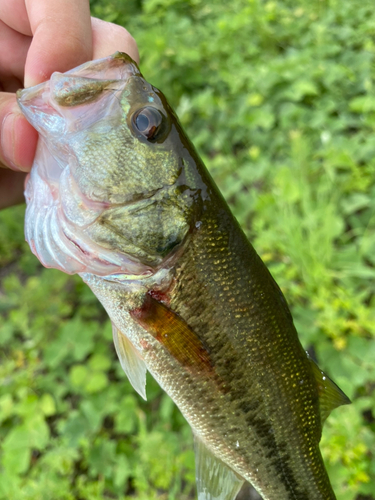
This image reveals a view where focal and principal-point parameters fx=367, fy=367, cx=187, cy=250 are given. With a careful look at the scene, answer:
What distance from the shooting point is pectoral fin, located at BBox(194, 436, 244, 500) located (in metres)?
1.37

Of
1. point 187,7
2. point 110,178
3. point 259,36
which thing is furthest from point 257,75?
point 110,178

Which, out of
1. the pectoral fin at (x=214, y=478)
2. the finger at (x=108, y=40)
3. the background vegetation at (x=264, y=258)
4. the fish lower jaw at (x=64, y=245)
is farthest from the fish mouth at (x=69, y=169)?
the background vegetation at (x=264, y=258)

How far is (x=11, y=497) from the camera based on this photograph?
2.02 m

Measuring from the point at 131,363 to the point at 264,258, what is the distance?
1562 mm

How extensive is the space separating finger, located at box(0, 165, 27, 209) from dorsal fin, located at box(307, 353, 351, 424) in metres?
1.61

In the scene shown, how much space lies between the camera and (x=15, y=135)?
1.22 meters

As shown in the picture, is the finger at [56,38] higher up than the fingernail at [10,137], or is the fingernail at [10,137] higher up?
the finger at [56,38]

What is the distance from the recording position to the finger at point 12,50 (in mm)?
1629

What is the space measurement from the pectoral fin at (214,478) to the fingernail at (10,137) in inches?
47.8

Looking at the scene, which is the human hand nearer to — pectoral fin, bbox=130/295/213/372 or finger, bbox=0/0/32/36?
finger, bbox=0/0/32/36

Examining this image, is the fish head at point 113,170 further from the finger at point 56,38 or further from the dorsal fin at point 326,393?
the dorsal fin at point 326,393

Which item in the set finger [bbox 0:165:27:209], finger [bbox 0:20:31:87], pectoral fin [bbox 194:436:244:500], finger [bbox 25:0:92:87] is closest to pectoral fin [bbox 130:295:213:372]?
pectoral fin [bbox 194:436:244:500]

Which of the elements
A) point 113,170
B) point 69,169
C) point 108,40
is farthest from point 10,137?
point 108,40

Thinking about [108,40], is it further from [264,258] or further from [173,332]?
[264,258]
